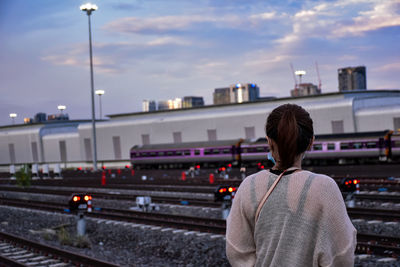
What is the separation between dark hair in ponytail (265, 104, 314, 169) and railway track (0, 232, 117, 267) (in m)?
9.68

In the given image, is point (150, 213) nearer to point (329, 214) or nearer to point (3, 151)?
point (329, 214)

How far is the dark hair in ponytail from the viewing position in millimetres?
2836

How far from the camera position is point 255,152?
53.2m

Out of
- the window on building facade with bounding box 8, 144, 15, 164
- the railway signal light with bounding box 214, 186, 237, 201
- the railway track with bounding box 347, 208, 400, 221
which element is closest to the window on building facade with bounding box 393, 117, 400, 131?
the railway track with bounding box 347, 208, 400, 221

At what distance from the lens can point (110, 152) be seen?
7812 cm

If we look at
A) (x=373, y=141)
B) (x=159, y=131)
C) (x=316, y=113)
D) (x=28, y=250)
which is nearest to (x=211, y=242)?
(x=28, y=250)

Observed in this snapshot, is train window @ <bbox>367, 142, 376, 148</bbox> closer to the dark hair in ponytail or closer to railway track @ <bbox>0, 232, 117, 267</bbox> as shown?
railway track @ <bbox>0, 232, 117, 267</bbox>

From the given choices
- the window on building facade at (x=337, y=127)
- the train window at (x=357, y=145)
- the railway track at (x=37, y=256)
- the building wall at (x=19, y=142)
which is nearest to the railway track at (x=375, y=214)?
the railway track at (x=37, y=256)

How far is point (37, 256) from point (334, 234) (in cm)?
1312

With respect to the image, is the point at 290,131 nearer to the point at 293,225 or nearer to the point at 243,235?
the point at 293,225

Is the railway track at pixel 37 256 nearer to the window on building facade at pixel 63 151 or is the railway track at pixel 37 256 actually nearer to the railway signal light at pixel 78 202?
the railway signal light at pixel 78 202

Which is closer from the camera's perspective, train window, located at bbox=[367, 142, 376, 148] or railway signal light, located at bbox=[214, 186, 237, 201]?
railway signal light, located at bbox=[214, 186, 237, 201]

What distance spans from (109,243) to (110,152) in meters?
62.0

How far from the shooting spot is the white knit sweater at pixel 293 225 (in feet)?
8.66
